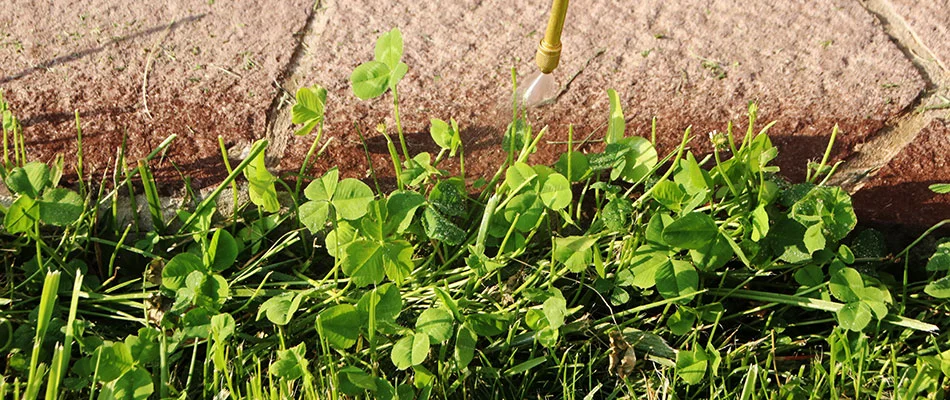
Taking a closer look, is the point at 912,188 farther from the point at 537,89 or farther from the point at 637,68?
the point at 537,89

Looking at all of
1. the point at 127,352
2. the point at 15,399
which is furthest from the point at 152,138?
the point at 15,399

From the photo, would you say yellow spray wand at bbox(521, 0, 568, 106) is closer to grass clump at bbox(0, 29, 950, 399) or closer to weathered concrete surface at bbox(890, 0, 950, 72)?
grass clump at bbox(0, 29, 950, 399)

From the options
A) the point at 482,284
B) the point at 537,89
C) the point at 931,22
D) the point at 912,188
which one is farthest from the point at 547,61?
the point at 931,22

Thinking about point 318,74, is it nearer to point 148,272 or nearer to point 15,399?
point 148,272

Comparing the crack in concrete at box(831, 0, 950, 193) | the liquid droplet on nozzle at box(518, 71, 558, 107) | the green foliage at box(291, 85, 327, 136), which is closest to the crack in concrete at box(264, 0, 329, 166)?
the green foliage at box(291, 85, 327, 136)

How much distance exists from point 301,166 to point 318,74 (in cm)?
24

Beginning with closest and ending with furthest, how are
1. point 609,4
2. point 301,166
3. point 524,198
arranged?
point 524,198 < point 301,166 < point 609,4

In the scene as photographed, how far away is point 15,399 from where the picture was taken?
134 centimetres

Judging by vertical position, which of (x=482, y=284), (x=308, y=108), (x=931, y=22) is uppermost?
(x=931, y=22)

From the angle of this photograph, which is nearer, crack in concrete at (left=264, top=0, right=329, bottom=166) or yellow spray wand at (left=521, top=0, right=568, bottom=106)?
yellow spray wand at (left=521, top=0, right=568, bottom=106)

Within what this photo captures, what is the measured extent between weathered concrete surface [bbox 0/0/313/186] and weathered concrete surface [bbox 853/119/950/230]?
3.75ft

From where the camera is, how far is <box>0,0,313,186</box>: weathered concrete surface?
5.70 ft

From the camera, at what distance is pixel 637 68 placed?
1915 millimetres

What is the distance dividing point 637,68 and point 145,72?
3.20 feet
